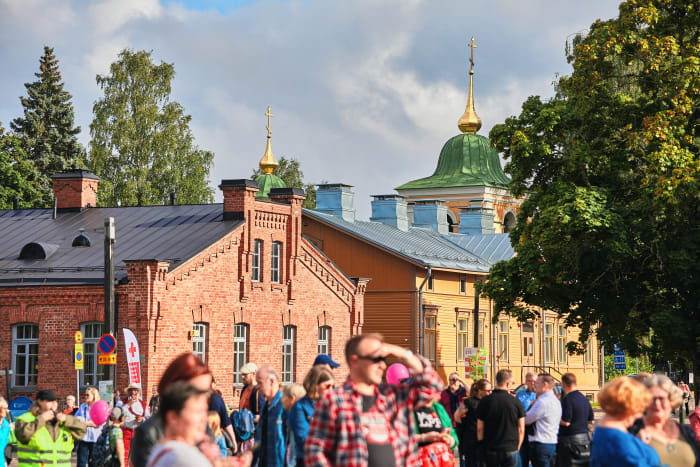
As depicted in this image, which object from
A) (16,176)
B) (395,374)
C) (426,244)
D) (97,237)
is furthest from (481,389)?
(16,176)

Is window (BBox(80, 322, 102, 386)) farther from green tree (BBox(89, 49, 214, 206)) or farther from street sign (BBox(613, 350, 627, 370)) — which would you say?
green tree (BBox(89, 49, 214, 206))

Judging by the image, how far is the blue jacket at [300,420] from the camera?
9641 millimetres

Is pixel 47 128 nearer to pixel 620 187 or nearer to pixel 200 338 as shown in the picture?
pixel 200 338

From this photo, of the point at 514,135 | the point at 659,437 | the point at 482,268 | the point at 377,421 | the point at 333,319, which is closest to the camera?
the point at 377,421

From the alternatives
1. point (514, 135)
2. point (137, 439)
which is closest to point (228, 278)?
point (514, 135)

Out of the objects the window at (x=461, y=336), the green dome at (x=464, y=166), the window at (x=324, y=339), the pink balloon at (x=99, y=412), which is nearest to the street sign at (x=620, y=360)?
the window at (x=324, y=339)

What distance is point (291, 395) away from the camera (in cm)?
1041

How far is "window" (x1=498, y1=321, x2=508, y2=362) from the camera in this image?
53344mm

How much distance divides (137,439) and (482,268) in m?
46.0

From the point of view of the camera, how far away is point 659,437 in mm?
7672

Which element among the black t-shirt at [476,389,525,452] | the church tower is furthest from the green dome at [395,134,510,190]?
the black t-shirt at [476,389,525,452]

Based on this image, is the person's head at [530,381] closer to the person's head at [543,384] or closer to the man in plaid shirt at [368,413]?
the person's head at [543,384]

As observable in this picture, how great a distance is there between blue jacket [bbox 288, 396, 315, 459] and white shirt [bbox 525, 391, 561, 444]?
18.4ft

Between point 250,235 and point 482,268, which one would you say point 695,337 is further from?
point 482,268
